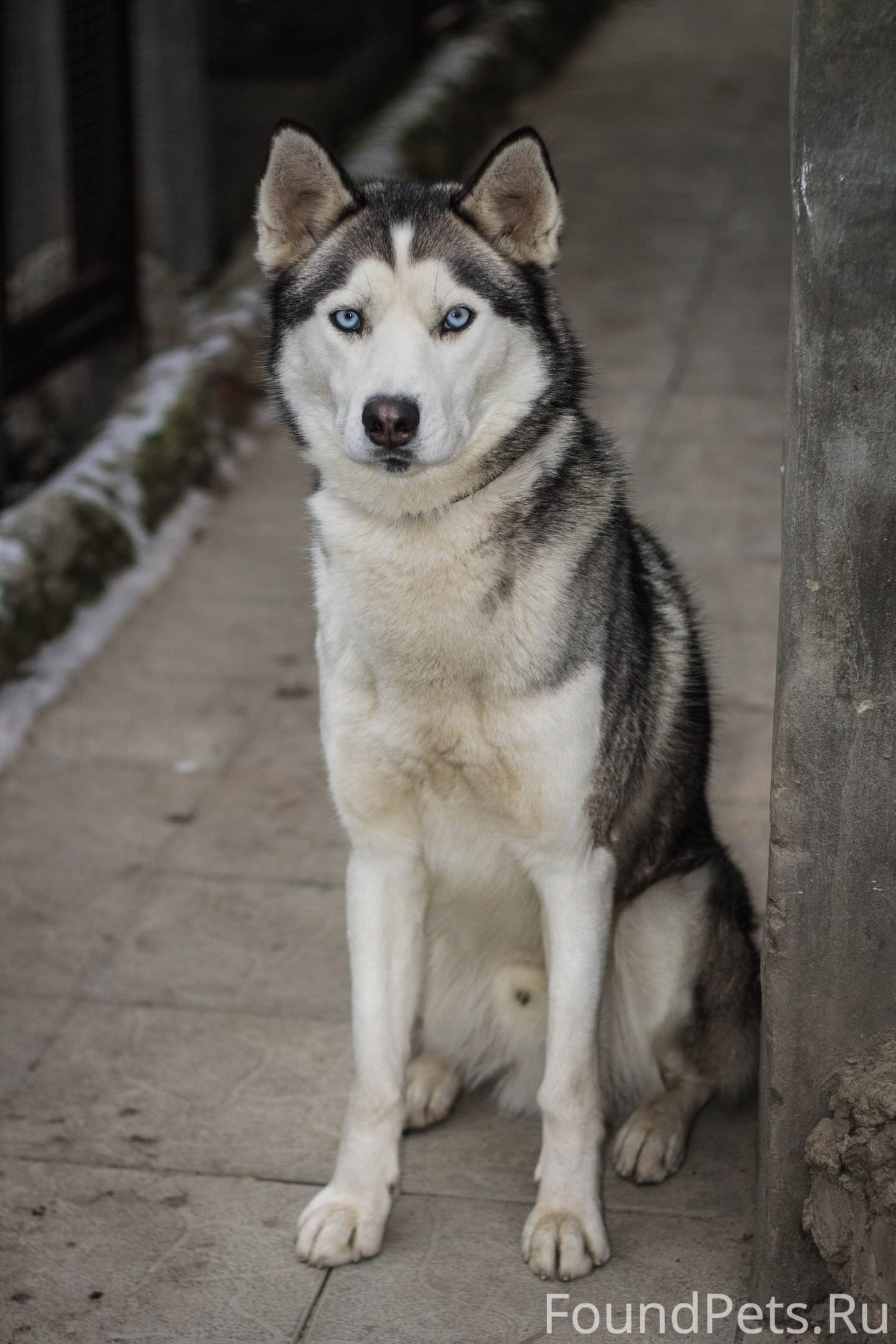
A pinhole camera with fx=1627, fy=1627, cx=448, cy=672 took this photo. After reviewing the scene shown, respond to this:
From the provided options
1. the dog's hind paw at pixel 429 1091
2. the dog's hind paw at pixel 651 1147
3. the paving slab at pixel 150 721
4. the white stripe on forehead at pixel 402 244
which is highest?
the white stripe on forehead at pixel 402 244

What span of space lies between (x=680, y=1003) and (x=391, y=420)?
4.43 ft

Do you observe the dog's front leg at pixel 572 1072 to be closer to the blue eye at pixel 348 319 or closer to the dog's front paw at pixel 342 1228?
the dog's front paw at pixel 342 1228

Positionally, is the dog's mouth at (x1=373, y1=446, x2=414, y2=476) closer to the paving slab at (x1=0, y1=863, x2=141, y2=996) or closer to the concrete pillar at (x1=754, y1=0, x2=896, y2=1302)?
the concrete pillar at (x1=754, y1=0, x2=896, y2=1302)

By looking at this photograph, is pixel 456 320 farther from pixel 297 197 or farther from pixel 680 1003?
pixel 680 1003

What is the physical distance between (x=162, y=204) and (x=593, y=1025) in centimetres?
586

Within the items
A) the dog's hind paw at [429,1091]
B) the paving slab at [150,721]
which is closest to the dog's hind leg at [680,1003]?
the dog's hind paw at [429,1091]

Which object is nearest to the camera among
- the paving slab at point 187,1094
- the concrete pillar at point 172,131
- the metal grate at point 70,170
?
the paving slab at point 187,1094

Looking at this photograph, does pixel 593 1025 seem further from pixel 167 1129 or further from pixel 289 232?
pixel 289 232

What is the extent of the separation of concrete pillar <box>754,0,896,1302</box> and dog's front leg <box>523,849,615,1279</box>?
0.36m

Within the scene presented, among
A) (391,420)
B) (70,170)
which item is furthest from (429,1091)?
(70,170)

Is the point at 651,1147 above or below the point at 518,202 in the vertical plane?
below

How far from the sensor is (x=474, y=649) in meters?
2.93

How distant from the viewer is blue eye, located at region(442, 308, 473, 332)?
2812mm

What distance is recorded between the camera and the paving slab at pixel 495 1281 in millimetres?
2840
